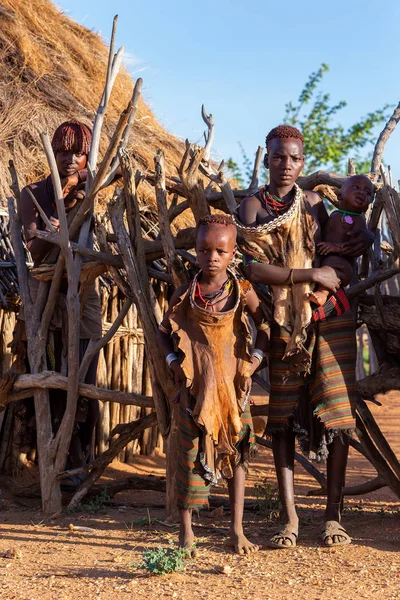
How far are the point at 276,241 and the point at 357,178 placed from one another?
47cm

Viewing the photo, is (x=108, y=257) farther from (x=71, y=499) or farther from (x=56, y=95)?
(x=56, y=95)

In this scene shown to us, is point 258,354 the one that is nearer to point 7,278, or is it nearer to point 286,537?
point 286,537

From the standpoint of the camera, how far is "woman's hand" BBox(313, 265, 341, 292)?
3.62 metres

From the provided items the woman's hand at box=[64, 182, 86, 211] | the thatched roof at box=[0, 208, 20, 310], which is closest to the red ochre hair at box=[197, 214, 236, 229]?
the woman's hand at box=[64, 182, 86, 211]

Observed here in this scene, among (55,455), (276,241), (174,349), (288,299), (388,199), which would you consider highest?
(388,199)

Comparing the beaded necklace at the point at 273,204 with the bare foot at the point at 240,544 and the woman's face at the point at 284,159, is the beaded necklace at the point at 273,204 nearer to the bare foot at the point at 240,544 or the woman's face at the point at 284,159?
the woman's face at the point at 284,159

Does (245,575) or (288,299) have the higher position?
(288,299)

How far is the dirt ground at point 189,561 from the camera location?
306cm

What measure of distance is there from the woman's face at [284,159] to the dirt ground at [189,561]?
1.67 meters

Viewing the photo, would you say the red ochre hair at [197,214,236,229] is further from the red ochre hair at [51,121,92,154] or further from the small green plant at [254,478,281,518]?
the small green plant at [254,478,281,518]

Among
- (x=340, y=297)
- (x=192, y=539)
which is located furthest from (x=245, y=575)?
(x=340, y=297)

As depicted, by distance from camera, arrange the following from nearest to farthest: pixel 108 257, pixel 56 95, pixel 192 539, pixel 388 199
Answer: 1. pixel 192 539
2. pixel 388 199
3. pixel 108 257
4. pixel 56 95

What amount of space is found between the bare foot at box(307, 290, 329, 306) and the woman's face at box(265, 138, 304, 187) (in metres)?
0.51

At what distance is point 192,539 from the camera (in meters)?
3.55
